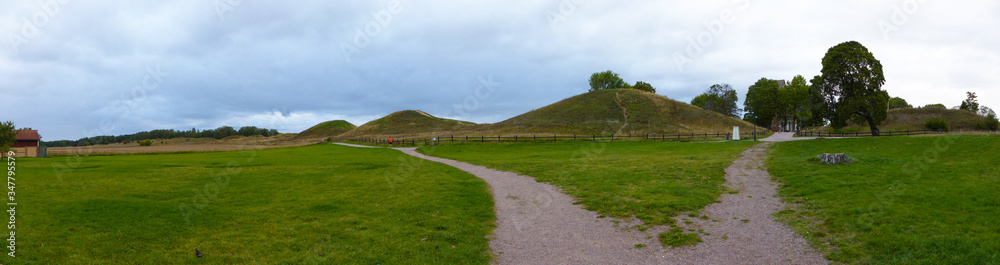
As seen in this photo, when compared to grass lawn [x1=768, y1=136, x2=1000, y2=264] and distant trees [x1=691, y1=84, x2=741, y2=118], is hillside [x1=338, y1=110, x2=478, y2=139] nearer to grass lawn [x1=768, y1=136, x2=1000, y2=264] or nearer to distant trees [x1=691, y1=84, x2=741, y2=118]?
distant trees [x1=691, y1=84, x2=741, y2=118]

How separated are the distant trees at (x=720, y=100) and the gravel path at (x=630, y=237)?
471 feet

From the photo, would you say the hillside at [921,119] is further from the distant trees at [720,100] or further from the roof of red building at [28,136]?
the roof of red building at [28,136]

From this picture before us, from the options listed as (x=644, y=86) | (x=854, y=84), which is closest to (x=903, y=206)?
(x=854, y=84)

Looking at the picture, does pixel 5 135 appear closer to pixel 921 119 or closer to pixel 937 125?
pixel 937 125

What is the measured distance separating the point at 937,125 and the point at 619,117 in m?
53.6

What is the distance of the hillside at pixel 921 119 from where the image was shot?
70750 millimetres

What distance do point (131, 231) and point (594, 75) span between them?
152m

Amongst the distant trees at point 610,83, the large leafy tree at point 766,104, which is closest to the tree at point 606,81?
the distant trees at point 610,83

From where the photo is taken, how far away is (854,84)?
164ft

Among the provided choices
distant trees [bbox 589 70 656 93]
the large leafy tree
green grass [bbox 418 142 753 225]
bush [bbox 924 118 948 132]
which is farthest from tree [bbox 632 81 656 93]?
green grass [bbox 418 142 753 225]

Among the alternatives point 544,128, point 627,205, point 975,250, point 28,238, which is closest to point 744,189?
point 627,205

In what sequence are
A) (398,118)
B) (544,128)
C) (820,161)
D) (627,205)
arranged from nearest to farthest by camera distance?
(627,205) < (820,161) < (544,128) < (398,118)

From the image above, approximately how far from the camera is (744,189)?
17.3 meters

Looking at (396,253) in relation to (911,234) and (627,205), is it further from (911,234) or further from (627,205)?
(911,234)
